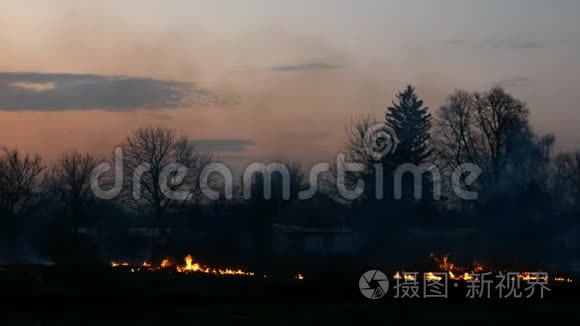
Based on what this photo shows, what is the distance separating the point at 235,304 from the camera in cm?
3594

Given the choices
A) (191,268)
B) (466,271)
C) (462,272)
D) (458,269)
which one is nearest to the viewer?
(462,272)

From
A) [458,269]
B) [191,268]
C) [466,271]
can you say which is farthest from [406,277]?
[191,268]

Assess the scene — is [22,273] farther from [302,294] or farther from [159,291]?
[302,294]

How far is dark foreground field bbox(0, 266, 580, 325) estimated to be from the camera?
3133 centimetres

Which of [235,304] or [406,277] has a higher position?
[406,277]

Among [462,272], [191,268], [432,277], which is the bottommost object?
[191,268]

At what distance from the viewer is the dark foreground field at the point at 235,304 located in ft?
103

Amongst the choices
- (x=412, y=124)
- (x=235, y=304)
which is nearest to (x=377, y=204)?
(x=412, y=124)

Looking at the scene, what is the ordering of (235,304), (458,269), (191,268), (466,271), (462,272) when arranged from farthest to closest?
(191,268) < (458,269) < (466,271) < (462,272) < (235,304)

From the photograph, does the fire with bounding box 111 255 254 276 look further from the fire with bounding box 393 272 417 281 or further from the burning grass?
the burning grass

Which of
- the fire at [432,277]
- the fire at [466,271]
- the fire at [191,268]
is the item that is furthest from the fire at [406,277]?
the fire at [191,268]

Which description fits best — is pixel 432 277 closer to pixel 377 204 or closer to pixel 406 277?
pixel 406 277

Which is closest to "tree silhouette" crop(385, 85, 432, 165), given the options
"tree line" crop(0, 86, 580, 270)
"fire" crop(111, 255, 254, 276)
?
"tree line" crop(0, 86, 580, 270)

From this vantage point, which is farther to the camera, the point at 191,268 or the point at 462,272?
the point at 191,268
